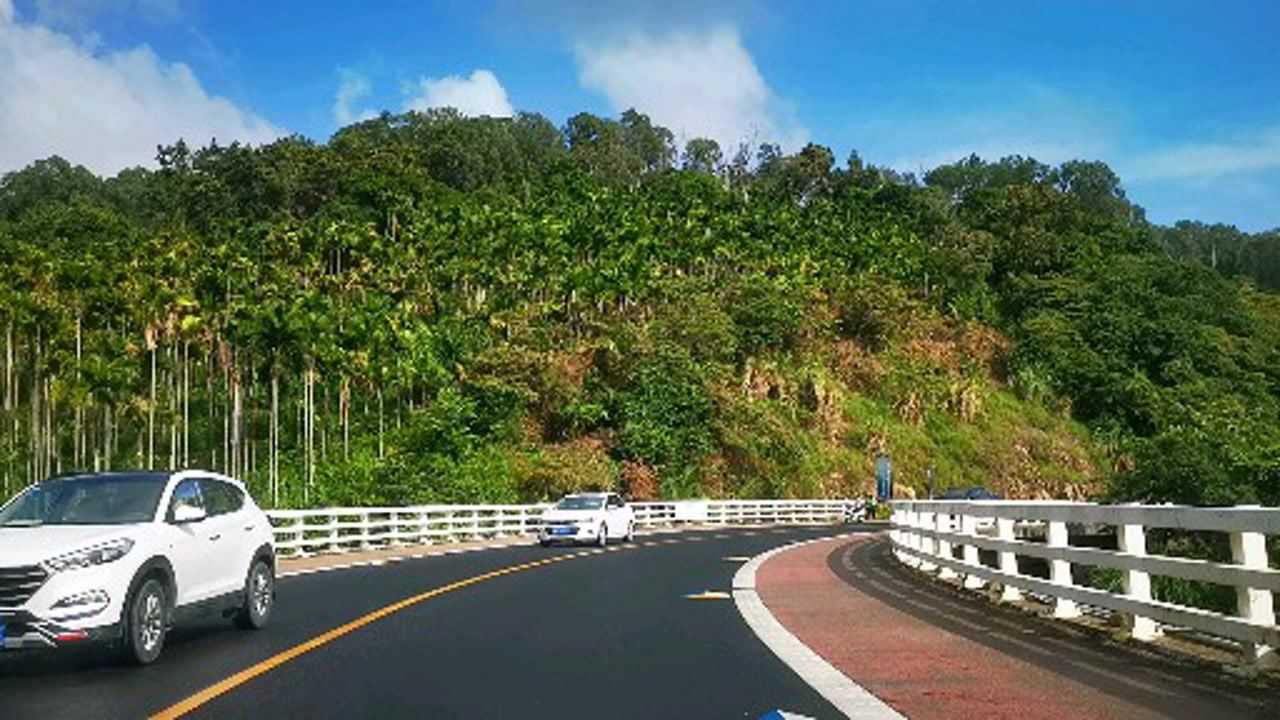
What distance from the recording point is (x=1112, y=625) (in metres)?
12.7

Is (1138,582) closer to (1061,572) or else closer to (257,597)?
(1061,572)

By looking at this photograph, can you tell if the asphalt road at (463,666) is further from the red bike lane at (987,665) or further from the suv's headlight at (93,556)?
the suv's headlight at (93,556)

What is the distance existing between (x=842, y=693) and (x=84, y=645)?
574cm

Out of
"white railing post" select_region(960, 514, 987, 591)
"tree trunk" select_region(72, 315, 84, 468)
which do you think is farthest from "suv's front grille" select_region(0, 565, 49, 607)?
"tree trunk" select_region(72, 315, 84, 468)

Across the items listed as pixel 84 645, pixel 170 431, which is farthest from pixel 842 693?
pixel 170 431

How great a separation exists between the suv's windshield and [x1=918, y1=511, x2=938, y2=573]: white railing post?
1235 cm

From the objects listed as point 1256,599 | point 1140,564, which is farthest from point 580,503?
point 1256,599

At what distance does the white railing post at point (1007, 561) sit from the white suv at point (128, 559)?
8.26 m

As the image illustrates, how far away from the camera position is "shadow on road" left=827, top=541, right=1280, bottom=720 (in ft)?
27.5

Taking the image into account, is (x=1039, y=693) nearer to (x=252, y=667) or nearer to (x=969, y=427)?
(x=252, y=667)

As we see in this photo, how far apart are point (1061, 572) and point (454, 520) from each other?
28.8 meters

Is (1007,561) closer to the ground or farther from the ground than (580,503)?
closer to the ground

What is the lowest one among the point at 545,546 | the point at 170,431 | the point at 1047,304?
the point at 545,546

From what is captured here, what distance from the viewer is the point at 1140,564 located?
11.0m
